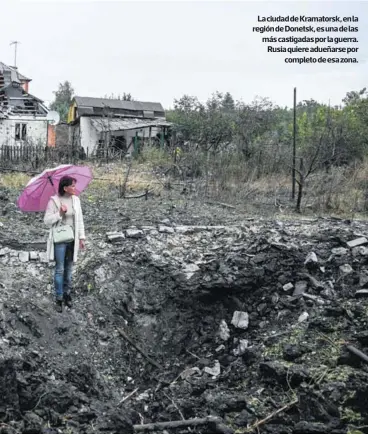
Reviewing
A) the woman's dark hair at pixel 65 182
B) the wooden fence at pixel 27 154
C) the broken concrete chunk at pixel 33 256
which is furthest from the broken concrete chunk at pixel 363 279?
the wooden fence at pixel 27 154

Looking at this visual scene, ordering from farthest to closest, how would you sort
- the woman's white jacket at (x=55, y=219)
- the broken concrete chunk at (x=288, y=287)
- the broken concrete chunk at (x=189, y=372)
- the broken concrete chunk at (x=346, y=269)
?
the broken concrete chunk at (x=346, y=269) → the broken concrete chunk at (x=288, y=287) → the woman's white jacket at (x=55, y=219) → the broken concrete chunk at (x=189, y=372)

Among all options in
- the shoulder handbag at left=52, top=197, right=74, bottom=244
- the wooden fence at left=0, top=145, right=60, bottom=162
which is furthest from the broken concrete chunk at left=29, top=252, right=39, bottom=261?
the wooden fence at left=0, top=145, right=60, bottom=162

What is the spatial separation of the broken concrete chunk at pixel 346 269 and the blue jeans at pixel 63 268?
326 cm

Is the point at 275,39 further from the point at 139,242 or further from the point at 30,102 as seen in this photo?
the point at 30,102

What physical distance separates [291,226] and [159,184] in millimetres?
5765

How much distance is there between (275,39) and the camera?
1080 cm

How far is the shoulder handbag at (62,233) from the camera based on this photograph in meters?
5.70

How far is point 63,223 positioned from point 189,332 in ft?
6.19

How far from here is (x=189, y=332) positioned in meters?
6.12

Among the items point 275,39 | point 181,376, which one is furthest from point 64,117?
point 181,376

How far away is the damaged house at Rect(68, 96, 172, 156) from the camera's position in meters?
27.3

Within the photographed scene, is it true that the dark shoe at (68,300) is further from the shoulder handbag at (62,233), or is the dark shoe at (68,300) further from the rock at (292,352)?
the rock at (292,352)

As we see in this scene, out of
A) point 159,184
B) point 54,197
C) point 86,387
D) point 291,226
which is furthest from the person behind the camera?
point 159,184

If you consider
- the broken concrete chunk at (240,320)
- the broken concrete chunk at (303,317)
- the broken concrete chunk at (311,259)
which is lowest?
the broken concrete chunk at (240,320)
